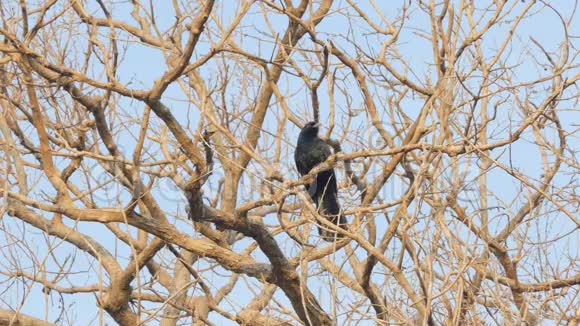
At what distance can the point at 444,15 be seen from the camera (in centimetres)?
475

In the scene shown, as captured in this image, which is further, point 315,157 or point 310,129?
point 315,157

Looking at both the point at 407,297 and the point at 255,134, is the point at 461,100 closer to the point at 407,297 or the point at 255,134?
the point at 407,297

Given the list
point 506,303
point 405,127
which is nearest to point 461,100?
point 405,127

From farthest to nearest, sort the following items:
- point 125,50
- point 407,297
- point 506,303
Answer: point 125,50, point 407,297, point 506,303

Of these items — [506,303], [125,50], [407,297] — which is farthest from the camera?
[125,50]

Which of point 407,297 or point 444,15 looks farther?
point 444,15

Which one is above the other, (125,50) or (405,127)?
(125,50)

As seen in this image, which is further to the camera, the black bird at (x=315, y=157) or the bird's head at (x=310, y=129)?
the bird's head at (x=310, y=129)

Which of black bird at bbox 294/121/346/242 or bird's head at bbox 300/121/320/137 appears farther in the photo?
bird's head at bbox 300/121/320/137

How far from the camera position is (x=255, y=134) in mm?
6844

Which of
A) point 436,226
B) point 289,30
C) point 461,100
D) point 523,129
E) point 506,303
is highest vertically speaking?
point 289,30

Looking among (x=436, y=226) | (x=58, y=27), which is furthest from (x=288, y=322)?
(x=58, y=27)

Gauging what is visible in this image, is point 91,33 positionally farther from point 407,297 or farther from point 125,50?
point 407,297

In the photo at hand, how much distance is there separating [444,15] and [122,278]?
8.23 ft
